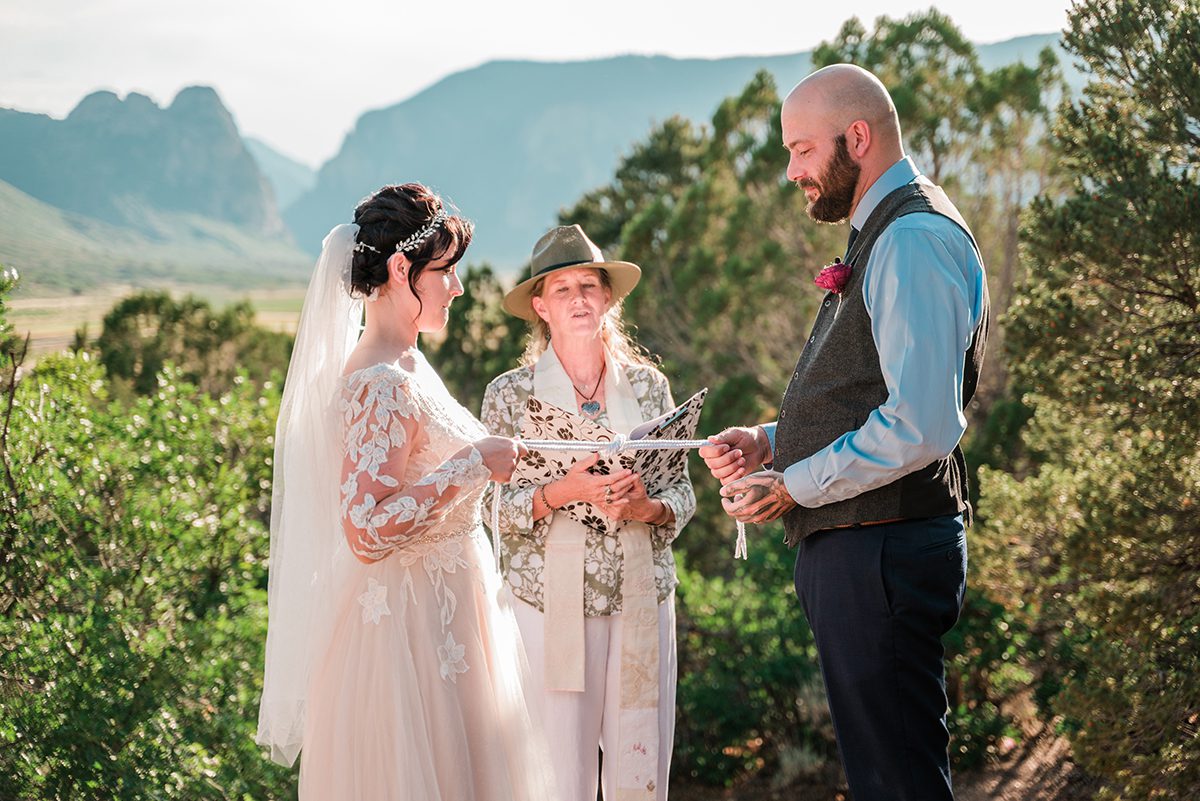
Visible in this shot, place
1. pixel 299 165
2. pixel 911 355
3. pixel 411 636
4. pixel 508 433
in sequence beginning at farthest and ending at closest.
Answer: pixel 299 165 → pixel 508 433 → pixel 411 636 → pixel 911 355

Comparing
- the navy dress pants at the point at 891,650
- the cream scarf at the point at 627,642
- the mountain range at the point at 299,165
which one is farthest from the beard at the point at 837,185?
the mountain range at the point at 299,165

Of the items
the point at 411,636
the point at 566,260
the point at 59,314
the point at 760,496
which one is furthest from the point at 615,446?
the point at 59,314

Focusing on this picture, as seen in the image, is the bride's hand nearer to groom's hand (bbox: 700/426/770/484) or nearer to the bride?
the bride

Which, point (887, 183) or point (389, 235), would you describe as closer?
point (887, 183)

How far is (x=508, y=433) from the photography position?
377 centimetres

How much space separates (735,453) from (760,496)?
285 mm

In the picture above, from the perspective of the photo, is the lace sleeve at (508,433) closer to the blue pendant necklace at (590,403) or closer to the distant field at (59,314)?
the blue pendant necklace at (590,403)

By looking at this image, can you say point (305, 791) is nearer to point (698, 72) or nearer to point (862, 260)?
point (862, 260)

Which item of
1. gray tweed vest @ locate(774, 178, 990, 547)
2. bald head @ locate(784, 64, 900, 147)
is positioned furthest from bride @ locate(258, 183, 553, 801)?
bald head @ locate(784, 64, 900, 147)

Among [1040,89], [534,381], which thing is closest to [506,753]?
[534,381]

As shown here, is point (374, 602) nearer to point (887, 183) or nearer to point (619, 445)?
point (619, 445)

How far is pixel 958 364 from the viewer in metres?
2.52

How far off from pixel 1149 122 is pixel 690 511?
2.20 meters

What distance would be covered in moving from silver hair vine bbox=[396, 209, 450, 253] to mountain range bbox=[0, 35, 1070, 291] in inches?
142
